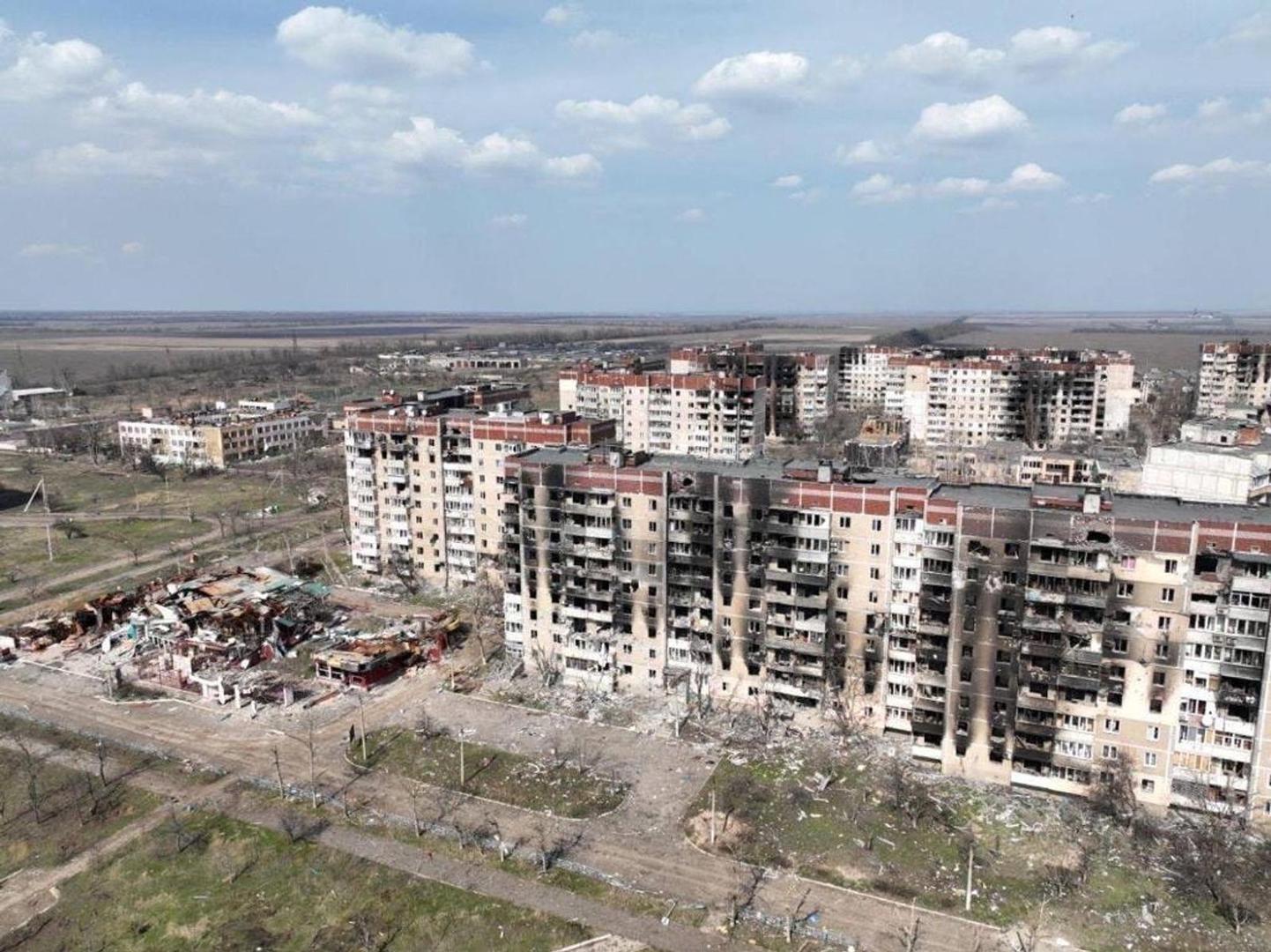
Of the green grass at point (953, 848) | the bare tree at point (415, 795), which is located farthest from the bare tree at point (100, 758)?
the green grass at point (953, 848)

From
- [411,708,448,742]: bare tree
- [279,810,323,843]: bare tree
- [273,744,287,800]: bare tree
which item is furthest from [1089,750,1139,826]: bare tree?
[273,744,287,800]: bare tree

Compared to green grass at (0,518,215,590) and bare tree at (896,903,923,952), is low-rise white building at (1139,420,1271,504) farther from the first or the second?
green grass at (0,518,215,590)

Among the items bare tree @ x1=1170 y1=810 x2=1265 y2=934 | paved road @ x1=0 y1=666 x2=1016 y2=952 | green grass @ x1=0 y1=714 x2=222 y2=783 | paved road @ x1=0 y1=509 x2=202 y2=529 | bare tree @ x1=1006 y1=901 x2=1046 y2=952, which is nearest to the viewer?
bare tree @ x1=1006 y1=901 x2=1046 y2=952

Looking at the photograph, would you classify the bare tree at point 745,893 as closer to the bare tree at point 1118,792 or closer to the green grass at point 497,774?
the green grass at point 497,774

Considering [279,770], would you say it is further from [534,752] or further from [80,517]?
[80,517]

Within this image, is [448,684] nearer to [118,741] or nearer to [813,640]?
[118,741]
